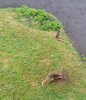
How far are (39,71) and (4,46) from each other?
4.32 feet

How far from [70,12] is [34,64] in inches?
123

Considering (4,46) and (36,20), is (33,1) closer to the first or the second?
(36,20)

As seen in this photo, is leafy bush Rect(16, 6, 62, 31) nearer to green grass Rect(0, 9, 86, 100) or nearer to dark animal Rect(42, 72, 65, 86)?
green grass Rect(0, 9, 86, 100)

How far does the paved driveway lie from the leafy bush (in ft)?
1.15

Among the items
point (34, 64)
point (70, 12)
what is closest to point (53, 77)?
point (34, 64)

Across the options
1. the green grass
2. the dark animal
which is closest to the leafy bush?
the green grass

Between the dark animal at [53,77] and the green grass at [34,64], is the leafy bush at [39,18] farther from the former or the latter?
the dark animal at [53,77]

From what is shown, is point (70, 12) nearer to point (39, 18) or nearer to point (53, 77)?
point (39, 18)

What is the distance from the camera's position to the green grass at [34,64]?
6.73m

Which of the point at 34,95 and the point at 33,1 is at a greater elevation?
the point at 33,1

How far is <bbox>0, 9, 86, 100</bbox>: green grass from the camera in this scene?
6.73 metres

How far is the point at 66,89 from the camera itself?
686 cm

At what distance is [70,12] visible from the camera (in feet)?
32.5

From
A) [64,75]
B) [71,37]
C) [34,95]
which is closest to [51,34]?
[71,37]
